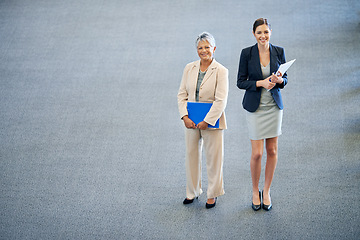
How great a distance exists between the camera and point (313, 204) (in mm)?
3166

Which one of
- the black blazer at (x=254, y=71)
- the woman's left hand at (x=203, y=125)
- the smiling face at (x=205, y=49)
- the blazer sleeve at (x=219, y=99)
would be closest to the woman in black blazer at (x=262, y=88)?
the black blazer at (x=254, y=71)

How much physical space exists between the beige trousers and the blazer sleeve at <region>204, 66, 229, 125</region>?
144 millimetres

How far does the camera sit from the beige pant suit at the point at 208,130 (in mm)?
2934

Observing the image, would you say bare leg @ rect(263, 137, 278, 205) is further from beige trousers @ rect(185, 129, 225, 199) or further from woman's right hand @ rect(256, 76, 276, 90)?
Result: woman's right hand @ rect(256, 76, 276, 90)

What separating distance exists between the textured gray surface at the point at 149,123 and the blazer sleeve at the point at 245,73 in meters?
1.02

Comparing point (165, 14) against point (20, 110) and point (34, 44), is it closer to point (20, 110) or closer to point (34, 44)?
point (34, 44)

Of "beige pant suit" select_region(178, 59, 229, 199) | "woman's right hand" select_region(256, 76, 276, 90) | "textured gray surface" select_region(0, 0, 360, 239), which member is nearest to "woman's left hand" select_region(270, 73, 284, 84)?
"woman's right hand" select_region(256, 76, 276, 90)

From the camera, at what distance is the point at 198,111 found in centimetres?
296

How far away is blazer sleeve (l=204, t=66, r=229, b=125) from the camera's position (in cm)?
292

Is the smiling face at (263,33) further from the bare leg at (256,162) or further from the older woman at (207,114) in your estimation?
the bare leg at (256,162)

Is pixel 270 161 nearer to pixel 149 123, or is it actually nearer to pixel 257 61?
pixel 257 61

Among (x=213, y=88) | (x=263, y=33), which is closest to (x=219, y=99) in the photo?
(x=213, y=88)

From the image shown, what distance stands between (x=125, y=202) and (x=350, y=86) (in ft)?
9.95

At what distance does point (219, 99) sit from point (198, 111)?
0.19m
